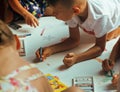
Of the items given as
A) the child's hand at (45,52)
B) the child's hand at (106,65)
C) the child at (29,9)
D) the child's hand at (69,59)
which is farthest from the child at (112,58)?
the child at (29,9)

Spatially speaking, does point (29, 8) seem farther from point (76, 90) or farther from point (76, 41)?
point (76, 90)

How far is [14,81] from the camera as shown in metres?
0.72

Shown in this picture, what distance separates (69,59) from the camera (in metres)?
1.15

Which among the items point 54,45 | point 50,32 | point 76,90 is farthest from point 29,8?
point 76,90

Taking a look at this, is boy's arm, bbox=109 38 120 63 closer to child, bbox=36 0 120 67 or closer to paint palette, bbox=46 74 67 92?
child, bbox=36 0 120 67

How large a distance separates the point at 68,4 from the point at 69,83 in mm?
284

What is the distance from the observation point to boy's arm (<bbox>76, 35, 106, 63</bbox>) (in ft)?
3.88

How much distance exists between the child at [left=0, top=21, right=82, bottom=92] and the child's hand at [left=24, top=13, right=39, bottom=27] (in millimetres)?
614

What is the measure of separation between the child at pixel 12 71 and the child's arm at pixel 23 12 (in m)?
0.62

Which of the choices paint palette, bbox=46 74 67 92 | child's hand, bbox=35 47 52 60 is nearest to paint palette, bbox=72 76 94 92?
paint palette, bbox=46 74 67 92

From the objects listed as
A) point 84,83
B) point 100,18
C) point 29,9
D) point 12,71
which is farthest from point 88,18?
point 12,71

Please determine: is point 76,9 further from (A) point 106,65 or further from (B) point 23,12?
(B) point 23,12

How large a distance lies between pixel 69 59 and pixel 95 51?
0.11 metres

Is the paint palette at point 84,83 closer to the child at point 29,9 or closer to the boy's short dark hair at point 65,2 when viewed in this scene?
the boy's short dark hair at point 65,2
